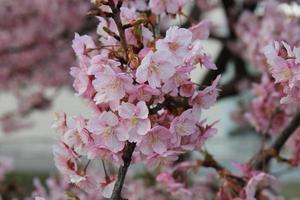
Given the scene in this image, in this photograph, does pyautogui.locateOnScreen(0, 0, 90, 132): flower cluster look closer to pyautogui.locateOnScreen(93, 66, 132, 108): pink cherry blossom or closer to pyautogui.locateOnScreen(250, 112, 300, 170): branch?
pyautogui.locateOnScreen(250, 112, 300, 170): branch

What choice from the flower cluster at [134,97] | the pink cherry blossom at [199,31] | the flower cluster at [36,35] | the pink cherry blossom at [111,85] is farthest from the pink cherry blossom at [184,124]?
the flower cluster at [36,35]

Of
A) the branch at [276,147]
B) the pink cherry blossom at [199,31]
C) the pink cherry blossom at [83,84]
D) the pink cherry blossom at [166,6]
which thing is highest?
the pink cherry blossom at [166,6]

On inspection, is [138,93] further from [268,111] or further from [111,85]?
[268,111]

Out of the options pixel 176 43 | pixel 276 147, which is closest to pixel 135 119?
pixel 176 43

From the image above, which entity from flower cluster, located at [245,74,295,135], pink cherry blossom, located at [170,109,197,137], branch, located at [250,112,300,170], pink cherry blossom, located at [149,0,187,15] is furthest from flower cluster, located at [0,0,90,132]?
pink cherry blossom, located at [170,109,197,137]

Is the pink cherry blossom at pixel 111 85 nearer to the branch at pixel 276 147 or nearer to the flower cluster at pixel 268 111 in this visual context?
the branch at pixel 276 147

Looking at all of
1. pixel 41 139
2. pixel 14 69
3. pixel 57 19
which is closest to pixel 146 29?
pixel 57 19

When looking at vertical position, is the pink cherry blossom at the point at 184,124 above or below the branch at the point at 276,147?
above

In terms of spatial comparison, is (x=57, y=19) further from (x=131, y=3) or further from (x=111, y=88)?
(x=111, y=88)

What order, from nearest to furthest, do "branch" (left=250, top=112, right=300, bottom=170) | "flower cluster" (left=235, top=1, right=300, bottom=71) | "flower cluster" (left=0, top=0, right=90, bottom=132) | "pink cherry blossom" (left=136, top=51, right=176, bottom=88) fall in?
"pink cherry blossom" (left=136, top=51, right=176, bottom=88)
"branch" (left=250, top=112, right=300, bottom=170)
"flower cluster" (left=235, top=1, right=300, bottom=71)
"flower cluster" (left=0, top=0, right=90, bottom=132)
